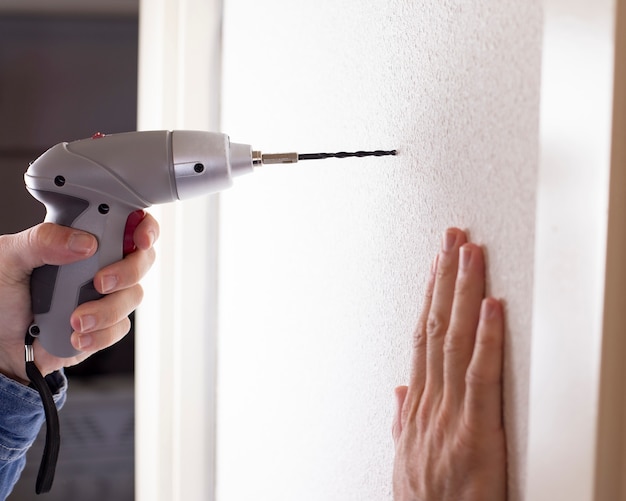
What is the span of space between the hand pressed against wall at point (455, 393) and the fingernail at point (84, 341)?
0.46 metres

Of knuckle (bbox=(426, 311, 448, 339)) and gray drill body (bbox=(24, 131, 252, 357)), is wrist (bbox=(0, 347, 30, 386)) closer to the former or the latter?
gray drill body (bbox=(24, 131, 252, 357))

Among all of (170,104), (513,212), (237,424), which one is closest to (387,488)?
(513,212)

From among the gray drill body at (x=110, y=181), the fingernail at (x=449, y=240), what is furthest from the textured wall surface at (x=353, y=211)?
the gray drill body at (x=110, y=181)

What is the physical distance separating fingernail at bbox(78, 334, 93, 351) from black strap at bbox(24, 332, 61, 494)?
61 millimetres

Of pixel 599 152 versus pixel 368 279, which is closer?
pixel 599 152

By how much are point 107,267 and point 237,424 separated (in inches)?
19.2

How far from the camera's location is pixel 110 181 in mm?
802

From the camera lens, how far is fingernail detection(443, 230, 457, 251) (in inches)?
22.4

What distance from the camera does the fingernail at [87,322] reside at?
0.88m

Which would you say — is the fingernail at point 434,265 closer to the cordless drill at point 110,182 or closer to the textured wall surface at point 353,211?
the textured wall surface at point 353,211

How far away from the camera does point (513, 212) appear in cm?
50

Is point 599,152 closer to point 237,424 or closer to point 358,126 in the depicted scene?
point 358,126

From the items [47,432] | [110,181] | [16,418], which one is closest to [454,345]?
[110,181]

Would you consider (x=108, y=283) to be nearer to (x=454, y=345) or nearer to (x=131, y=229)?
(x=131, y=229)
